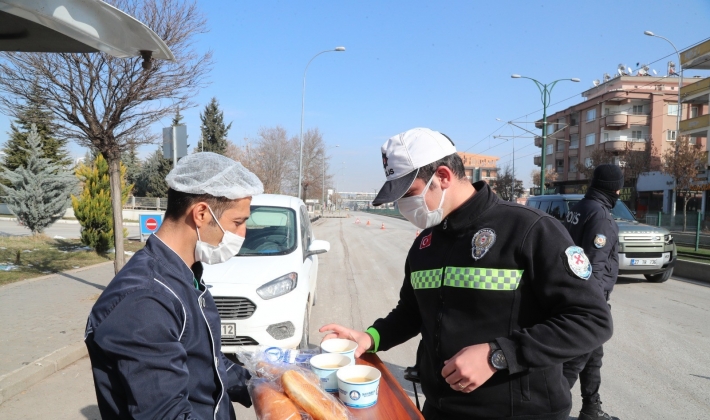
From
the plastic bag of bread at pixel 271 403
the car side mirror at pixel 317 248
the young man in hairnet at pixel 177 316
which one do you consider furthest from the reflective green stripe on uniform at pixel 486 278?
the car side mirror at pixel 317 248

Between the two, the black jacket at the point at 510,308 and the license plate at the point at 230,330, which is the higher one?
the black jacket at the point at 510,308

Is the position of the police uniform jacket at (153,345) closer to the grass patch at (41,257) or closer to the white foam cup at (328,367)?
the white foam cup at (328,367)

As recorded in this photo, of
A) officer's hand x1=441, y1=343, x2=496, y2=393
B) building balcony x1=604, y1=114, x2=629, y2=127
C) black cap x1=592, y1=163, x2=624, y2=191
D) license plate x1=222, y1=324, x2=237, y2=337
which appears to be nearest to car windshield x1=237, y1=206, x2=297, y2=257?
license plate x1=222, y1=324, x2=237, y2=337

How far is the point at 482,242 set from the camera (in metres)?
1.85

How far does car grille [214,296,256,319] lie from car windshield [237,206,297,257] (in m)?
0.99

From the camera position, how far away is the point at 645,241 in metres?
10.6

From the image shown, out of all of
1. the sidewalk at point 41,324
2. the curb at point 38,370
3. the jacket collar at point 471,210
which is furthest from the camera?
the sidewalk at point 41,324

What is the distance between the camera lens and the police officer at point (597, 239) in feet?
12.8

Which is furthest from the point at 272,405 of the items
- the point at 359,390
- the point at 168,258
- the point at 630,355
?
the point at 630,355

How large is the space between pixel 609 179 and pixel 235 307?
4031 mm

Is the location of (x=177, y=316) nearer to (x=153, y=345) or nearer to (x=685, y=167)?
(x=153, y=345)

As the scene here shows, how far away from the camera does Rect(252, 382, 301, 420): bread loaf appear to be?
155 centimetres

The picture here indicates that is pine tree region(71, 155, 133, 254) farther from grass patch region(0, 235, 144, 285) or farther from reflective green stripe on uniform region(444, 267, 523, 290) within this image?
reflective green stripe on uniform region(444, 267, 523, 290)

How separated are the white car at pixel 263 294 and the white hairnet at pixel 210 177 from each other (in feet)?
11.2
